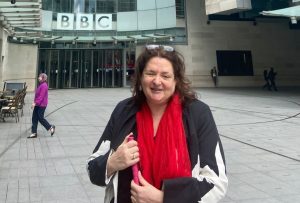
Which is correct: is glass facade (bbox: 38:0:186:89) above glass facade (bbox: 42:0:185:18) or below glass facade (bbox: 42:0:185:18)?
below

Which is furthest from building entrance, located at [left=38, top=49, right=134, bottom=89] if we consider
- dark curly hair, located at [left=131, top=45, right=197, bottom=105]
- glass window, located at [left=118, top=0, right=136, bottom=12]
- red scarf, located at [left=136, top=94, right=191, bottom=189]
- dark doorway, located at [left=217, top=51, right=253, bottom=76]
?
red scarf, located at [left=136, top=94, right=191, bottom=189]

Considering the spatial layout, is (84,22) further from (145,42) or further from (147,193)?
(147,193)

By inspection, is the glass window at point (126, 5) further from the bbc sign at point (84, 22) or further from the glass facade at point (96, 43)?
the bbc sign at point (84, 22)

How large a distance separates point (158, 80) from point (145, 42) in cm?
2822

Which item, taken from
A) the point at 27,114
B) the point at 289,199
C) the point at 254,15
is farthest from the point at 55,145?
the point at 254,15

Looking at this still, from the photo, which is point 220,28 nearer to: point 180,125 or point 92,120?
point 92,120

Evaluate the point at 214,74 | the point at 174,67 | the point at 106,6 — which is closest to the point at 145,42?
the point at 106,6

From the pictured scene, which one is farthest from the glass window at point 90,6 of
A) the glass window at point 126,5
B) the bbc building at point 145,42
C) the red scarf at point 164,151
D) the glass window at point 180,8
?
the red scarf at point 164,151

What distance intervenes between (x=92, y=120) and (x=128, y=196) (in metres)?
11.2

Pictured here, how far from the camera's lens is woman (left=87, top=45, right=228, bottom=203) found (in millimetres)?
1714

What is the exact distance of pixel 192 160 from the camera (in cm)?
179

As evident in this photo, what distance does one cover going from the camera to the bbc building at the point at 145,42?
98.4 feet

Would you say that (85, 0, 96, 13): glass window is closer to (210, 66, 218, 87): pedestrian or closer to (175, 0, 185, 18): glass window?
(175, 0, 185, 18): glass window

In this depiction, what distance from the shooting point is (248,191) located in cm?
505
